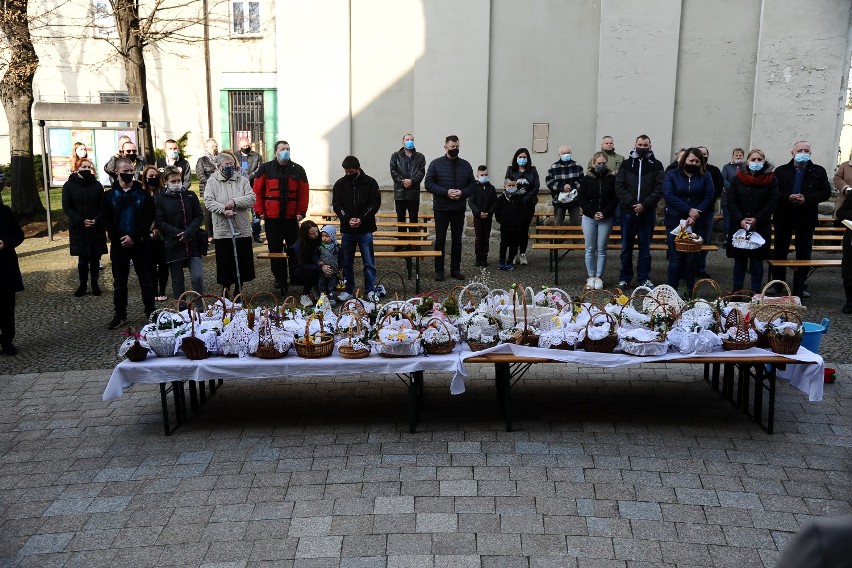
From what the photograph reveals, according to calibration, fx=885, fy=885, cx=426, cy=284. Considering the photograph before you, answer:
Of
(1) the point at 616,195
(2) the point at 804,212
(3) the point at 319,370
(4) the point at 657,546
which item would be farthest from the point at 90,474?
(2) the point at 804,212

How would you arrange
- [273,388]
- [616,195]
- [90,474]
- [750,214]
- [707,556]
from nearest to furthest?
[707,556] < [90,474] < [273,388] < [750,214] < [616,195]

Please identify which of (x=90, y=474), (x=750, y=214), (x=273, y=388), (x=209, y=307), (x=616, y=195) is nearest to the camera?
(x=90, y=474)

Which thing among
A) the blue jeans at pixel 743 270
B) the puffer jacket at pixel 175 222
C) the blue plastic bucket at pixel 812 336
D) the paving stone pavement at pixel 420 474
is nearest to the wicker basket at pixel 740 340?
the paving stone pavement at pixel 420 474

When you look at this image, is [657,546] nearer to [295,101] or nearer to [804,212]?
[804,212]

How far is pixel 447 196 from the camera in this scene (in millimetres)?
12531

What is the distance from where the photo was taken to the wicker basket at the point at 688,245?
10461 mm

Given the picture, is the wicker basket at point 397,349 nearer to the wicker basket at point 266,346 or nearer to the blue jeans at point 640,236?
the wicker basket at point 266,346

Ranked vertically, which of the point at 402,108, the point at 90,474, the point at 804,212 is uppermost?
the point at 402,108

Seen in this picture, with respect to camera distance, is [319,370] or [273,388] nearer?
[319,370]

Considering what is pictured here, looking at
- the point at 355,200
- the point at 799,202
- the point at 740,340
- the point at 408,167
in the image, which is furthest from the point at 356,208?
the point at 740,340

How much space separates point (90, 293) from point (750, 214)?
867cm

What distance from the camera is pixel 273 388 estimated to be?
7.85 meters

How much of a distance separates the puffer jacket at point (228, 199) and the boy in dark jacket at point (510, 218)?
412cm

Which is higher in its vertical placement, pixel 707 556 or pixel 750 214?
pixel 750 214
